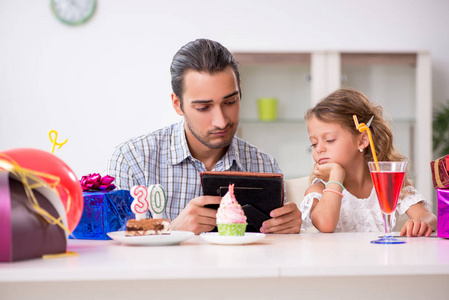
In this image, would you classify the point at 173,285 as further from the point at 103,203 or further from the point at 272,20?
the point at 272,20

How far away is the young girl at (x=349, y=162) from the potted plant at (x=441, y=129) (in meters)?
2.16

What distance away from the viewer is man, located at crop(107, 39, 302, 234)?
2115 mm

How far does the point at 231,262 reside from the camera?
1.00 metres

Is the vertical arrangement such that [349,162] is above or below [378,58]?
below

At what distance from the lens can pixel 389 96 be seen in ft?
13.8

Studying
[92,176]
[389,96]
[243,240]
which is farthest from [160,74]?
[243,240]

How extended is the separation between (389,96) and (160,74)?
1.79 metres

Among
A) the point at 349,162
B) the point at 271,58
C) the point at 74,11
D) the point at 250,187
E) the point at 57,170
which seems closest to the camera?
the point at 57,170

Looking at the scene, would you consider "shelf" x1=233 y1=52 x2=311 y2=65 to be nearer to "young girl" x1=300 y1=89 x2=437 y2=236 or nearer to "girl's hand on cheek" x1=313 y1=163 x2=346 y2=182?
"young girl" x1=300 y1=89 x2=437 y2=236

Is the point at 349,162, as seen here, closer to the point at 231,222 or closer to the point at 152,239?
the point at 231,222

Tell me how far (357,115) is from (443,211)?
0.93 m

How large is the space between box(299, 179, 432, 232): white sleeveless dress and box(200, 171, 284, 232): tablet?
0.46 meters

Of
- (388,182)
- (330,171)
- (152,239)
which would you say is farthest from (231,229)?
(330,171)

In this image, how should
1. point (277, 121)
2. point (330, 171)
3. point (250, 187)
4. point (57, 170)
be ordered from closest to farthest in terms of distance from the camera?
point (57, 170) → point (250, 187) → point (330, 171) → point (277, 121)
